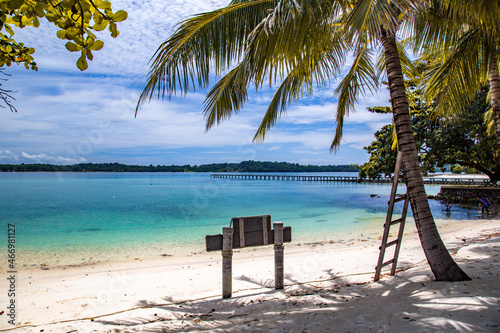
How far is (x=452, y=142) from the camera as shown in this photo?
776 inches

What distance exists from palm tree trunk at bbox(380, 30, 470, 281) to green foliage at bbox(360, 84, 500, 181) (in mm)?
15392

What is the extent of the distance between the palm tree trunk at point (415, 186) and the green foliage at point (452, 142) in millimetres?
15392

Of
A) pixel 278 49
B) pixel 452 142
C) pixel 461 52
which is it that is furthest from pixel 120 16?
pixel 452 142

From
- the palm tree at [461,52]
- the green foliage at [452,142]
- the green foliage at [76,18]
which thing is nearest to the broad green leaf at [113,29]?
the green foliage at [76,18]

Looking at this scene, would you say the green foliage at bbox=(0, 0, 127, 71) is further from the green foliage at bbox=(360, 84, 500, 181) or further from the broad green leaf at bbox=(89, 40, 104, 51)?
the green foliage at bbox=(360, 84, 500, 181)

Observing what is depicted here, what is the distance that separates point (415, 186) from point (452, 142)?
18993 millimetres

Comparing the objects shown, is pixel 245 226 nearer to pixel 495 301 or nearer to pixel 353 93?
pixel 495 301

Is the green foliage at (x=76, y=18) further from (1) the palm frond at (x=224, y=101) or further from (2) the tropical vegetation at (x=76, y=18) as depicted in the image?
(1) the palm frond at (x=224, y=101)

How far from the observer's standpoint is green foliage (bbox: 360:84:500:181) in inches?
736

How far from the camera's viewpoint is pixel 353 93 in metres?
7.08

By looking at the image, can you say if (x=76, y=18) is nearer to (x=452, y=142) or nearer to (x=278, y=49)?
(x=278, y=49)

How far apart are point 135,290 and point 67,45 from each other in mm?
5663

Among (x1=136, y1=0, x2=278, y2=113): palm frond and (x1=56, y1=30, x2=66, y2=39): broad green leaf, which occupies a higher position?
(x1=136, y1=0, x2=278, y2=113): palm frond

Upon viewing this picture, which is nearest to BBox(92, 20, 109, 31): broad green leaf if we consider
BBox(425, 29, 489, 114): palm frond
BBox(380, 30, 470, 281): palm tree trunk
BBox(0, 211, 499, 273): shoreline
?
BBox(380, 30, 470, 281): palm tree trunk
